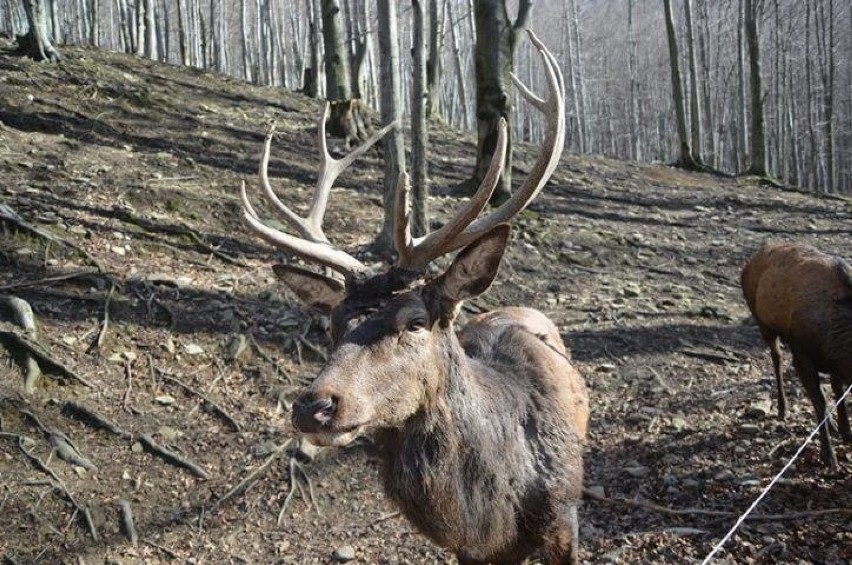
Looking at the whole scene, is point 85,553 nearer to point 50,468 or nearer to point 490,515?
point 50,468

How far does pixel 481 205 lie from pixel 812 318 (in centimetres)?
357

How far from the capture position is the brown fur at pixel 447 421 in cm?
282

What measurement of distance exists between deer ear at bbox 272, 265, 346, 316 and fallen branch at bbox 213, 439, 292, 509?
2.20 metres

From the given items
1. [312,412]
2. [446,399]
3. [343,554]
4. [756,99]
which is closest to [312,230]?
[446,399]

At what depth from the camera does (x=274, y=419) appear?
5.75m

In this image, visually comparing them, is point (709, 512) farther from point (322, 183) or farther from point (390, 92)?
point (390, 92)

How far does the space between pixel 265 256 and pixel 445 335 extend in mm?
5067

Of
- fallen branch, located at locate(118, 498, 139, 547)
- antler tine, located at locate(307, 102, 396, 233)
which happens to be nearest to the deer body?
antler tine, located at locate(307, 102, 396, 233)

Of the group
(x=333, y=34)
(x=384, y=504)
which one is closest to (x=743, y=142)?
(x=333, y=34)

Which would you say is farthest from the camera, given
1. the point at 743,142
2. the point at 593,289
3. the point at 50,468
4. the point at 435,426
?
the point at 743,142

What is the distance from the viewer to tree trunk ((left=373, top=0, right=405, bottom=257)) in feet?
24.5

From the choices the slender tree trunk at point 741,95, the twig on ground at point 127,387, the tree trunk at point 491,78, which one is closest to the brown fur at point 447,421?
the twig on ground at point 127,387

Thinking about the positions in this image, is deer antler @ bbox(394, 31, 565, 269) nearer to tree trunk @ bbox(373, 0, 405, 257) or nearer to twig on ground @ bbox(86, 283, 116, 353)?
twig on ground @ bbox(86, 283, 116, 353)

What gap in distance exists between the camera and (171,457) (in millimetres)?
5184
